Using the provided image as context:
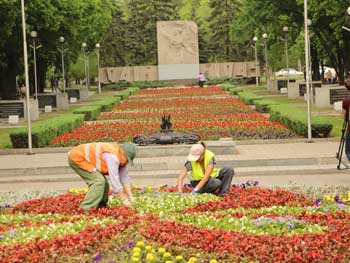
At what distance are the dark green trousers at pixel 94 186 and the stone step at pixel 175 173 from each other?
6183 mm

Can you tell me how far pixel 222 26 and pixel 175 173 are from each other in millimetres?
79539

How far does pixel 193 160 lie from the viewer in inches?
475

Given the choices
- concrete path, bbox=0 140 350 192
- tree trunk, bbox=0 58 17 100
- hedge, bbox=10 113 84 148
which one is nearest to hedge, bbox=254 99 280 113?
hedge, bbox=10 113 84 148

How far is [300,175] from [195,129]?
9.08 m

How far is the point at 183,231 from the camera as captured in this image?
29.4ft

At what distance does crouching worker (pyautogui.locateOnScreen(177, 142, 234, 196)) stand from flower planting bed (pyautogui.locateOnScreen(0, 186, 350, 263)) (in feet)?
1.05

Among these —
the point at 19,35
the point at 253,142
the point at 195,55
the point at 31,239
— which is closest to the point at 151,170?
the point at 253,142

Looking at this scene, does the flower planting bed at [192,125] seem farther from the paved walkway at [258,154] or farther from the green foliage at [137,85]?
the green foliage at [137,85]

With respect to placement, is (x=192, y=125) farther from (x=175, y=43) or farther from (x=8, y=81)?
(x=175, y=43)

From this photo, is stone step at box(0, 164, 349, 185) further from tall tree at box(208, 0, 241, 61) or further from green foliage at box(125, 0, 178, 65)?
tall tree at box(208, 0, 241, 61)

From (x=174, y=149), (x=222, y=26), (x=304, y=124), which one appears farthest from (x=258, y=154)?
(x=222, y=26)

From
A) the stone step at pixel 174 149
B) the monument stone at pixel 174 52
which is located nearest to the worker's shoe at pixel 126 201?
the stone step at pixel 174 149

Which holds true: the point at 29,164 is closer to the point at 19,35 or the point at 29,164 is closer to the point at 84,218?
the point at 84,218

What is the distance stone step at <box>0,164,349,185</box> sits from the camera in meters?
17.3
